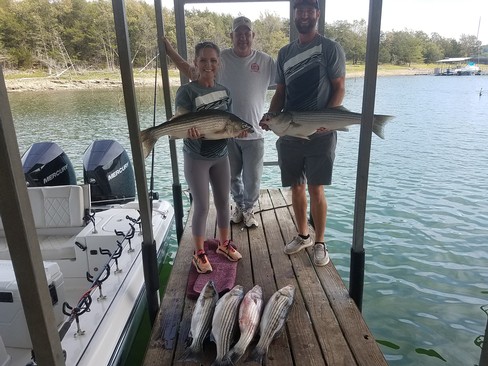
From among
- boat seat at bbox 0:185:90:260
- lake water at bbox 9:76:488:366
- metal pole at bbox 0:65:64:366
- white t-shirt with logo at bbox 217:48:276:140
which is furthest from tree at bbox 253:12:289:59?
metal pole at bbox 0:65:64:366

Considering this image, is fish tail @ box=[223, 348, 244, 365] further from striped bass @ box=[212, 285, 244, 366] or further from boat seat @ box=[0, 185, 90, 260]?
boat seat @ box=[0, 185, 90, 260]

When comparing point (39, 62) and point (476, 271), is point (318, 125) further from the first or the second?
point (39, 62)

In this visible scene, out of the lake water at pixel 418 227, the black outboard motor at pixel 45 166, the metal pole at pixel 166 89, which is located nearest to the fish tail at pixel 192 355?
the lake water at pixel 418 227

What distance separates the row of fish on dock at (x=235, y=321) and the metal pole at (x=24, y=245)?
851 millimetres

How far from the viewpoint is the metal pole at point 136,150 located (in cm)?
205

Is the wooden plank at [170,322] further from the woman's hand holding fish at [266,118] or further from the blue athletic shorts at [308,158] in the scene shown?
the woman's hand holding fish at [266,118]

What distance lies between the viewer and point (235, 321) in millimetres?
2236

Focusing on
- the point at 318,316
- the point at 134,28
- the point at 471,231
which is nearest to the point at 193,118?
the point at 318,316

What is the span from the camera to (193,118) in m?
2.48

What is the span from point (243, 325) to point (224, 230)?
1.01 m

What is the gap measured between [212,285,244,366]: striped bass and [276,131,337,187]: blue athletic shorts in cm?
111

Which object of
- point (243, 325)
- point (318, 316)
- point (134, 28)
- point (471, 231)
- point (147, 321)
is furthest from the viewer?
Answer: point (134, 28)

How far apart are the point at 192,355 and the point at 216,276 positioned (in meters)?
0.86

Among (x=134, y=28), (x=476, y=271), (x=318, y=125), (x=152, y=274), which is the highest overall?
(x=134, y=28)
